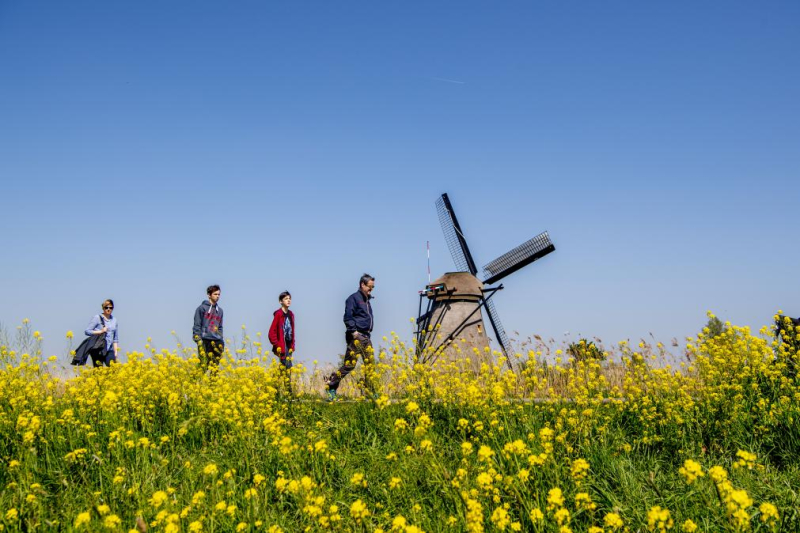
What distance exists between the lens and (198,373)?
7.94 m

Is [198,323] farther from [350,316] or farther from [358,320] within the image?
[358,320]

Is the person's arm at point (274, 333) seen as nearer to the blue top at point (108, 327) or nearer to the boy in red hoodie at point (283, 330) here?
the boy in red hoodie at point (283, 330)

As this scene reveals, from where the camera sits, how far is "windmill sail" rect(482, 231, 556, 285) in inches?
741

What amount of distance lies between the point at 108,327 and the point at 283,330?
3.10 m

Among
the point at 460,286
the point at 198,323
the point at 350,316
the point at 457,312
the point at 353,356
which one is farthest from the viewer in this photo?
the point at 460,286

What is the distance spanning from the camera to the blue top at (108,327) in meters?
10.1

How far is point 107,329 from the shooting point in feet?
33.5

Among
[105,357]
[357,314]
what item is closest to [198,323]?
[105,357]

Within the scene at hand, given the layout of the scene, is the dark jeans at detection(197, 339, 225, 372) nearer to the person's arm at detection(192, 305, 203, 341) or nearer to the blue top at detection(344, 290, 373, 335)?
the person's arm at detection(192, 305, 203, 341)

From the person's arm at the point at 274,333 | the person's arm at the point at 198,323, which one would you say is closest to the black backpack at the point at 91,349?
the person's arm at the point at 198,323

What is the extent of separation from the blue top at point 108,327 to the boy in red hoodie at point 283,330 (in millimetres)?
2847

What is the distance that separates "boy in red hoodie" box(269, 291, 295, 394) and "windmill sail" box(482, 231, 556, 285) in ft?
32.9

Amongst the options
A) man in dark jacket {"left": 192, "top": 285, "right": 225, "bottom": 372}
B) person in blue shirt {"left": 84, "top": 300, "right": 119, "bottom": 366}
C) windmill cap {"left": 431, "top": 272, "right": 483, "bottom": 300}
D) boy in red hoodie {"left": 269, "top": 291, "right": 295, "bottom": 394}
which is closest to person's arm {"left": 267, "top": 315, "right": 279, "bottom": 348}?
boy in red hoodie {"left": 269, "top": 291, "right": 295, "bottom": 394}

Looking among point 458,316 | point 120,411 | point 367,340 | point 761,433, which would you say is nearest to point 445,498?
point 761,433
